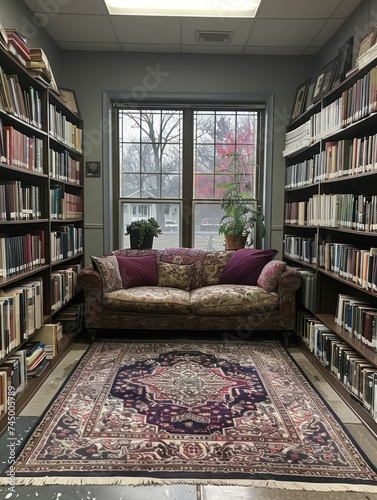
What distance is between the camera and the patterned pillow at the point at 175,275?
14.0 ft

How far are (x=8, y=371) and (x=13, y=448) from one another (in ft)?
1.61

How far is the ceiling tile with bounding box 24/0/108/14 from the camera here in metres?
3.44

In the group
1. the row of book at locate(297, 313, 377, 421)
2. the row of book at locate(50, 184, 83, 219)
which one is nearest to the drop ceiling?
the row of book at locate(50, 184, 83, 219)

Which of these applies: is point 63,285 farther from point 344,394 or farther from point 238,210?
point 344,394

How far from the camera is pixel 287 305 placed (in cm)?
379

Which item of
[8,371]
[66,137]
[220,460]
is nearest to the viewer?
[220,460]

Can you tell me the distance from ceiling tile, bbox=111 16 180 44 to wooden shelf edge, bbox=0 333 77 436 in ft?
9.82

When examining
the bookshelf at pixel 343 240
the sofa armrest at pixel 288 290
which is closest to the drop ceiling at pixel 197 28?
the bookshelf at pixel 343 240

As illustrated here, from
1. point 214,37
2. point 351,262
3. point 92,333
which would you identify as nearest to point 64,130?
point 214,37

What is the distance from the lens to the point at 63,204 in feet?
12.7

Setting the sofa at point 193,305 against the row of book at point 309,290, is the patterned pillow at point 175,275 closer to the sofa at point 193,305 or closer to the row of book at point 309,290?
the sofa at point 193,305

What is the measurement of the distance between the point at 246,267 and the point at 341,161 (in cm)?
148

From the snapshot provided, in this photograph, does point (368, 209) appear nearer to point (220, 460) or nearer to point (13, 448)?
point (220, 460)

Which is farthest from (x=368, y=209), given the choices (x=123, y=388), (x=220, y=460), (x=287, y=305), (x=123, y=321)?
(x=123, y=321)
